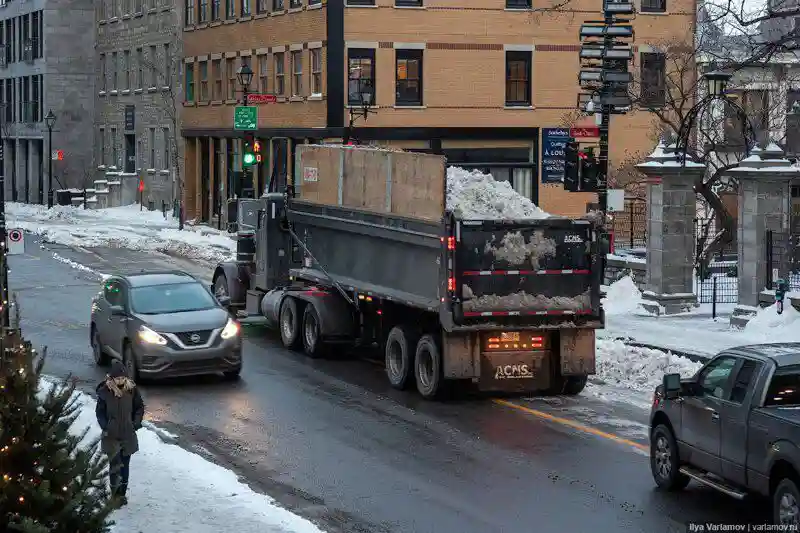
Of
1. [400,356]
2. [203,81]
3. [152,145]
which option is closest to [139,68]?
[152,145]

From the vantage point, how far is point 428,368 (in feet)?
66.0

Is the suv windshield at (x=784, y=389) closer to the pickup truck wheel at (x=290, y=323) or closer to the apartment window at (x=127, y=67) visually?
the pickup truck wheel at (x=290, y=323)

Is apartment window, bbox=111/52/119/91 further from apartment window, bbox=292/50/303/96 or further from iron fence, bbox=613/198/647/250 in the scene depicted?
iron fence, bbox=613/198/647/250

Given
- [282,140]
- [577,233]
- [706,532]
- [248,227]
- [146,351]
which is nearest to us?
[706,532]

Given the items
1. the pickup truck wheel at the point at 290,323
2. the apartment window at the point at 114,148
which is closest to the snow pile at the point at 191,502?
the pickup truck wheel at the point at 290,323

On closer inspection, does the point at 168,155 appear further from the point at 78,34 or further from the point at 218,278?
the point at 218,278

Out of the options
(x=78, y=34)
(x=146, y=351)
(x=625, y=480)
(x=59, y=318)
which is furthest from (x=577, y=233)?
(x=78, y=34)

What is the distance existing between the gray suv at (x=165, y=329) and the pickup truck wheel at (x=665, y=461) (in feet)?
28.9

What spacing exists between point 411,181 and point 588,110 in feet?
36.7

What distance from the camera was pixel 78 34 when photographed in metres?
82.5

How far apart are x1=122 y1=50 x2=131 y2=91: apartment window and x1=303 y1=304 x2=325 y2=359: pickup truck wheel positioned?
51976mm

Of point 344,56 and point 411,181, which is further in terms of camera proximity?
point 344,56

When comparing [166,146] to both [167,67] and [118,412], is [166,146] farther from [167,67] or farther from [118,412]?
[118,412]

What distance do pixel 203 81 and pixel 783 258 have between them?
40.9 metres
